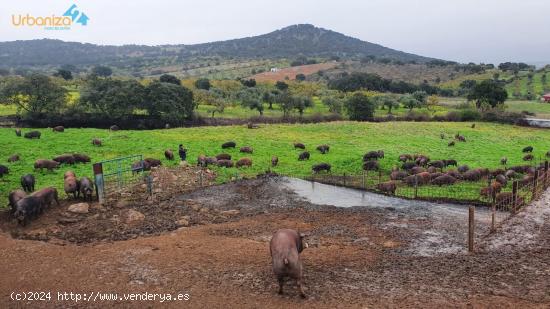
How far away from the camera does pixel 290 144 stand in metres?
37.3

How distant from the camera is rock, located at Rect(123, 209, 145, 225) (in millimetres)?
16211

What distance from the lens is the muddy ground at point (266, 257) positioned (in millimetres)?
10523

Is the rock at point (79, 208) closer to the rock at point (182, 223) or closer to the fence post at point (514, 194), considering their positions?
the rock at point (182, 223)

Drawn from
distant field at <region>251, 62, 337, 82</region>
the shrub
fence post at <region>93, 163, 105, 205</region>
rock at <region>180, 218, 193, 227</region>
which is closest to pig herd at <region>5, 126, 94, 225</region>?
fence post at <region>93, 163, 105, 205</region>

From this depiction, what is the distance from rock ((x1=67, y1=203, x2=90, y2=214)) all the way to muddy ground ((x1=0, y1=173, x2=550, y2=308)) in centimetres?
30

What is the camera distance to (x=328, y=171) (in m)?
27.9

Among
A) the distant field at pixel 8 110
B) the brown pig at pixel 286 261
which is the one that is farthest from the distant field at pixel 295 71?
the brown pig at pixel 286 261

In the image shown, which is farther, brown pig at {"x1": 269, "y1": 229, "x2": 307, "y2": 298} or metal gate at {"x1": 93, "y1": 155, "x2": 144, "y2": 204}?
metal gate at {"x1": 93, "y1": 155, "x2": 144, "y2": 204}

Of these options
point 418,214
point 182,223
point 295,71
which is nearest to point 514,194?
point 418,214

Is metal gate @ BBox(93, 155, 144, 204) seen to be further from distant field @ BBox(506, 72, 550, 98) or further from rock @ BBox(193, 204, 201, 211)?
distant field @ BBox(506, 72, 550, 98)

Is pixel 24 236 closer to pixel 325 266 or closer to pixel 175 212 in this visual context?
pixel 175 212

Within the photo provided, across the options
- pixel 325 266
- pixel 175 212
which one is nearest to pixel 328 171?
pixel 175 212

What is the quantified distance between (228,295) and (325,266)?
2970 millimetres

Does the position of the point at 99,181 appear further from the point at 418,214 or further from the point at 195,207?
the point at 418,214
